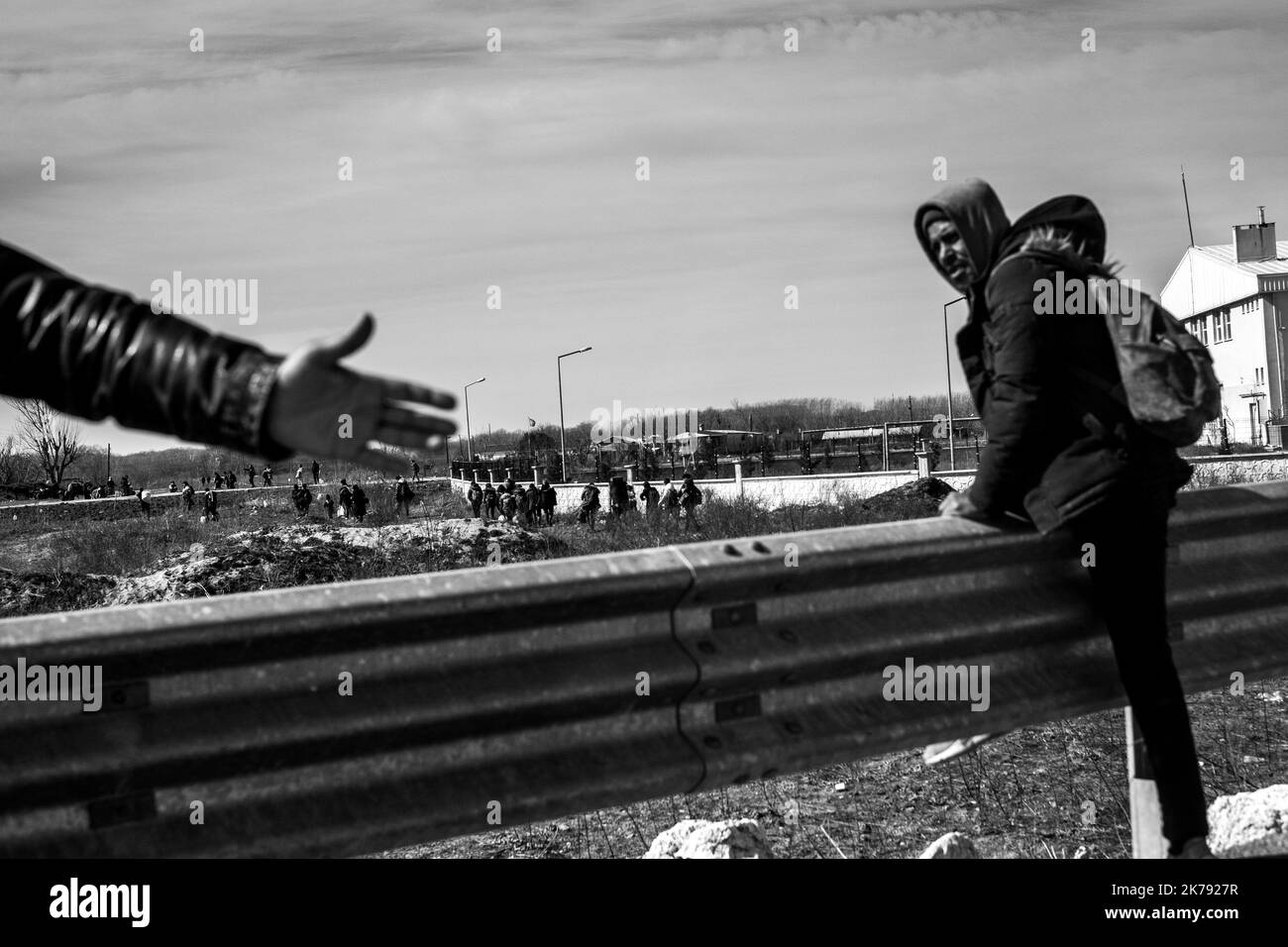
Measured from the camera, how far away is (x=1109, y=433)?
3578 mm

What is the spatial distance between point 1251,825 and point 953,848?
3.07 feet

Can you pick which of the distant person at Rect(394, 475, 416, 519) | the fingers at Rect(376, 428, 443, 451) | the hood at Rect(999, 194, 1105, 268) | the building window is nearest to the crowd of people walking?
the distant person at Rect(394, 475, 416, 519)

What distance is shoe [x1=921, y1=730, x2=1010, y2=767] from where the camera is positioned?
379cm

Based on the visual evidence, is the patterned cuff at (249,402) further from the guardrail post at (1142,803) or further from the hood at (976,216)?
the guardrail post at (1142,803)

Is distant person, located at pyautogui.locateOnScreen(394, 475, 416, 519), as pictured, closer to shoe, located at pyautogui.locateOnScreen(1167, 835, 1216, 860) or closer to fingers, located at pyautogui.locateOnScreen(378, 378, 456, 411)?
shoe, located at pyautogui.locateOnScreen(1167, 835, 1216, 860)

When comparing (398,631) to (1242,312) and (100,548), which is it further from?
(1242,312)

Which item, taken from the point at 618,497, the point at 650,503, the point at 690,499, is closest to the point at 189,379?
the point at 690,499

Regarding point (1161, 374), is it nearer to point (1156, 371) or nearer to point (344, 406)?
point (1156, 371)

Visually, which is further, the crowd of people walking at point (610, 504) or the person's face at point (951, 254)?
the crowd of people walking at point (610, 504)

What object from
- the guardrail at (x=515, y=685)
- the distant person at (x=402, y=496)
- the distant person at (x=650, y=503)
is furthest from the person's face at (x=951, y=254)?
the distant person at (x=402, y=496)

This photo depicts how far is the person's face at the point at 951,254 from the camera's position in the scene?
12.4ft

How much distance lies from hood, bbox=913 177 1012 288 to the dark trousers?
79 cm

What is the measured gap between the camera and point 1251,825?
13.3 feet

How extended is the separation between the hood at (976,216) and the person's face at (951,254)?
24 mm
